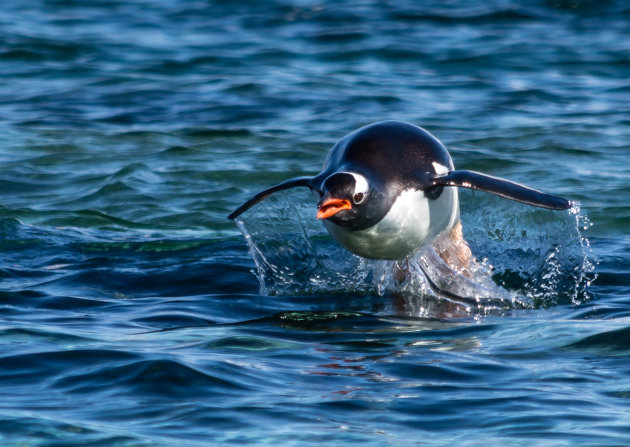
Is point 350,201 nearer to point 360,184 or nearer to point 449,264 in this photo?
point 360,184

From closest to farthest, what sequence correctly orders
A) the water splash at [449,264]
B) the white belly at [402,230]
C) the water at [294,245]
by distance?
1. the water at [294,245]
2. the white belly at [402,230]
3. the water splash at [449,264]

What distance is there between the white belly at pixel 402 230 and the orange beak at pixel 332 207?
14.8 inches

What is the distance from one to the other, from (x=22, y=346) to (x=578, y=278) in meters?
3.60

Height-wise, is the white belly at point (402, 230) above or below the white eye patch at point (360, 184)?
below

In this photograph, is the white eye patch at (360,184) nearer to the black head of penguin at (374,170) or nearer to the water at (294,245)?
the black head of penguin at (374,170)

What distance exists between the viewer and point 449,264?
691 centimetres

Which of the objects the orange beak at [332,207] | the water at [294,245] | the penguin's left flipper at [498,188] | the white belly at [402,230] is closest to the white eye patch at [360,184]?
the orange beak at [332,207]

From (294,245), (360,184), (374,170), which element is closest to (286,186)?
(374,170)

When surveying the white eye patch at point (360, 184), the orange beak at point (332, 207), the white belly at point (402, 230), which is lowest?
the white belly at point (402, 230)

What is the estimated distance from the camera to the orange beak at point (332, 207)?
5.19 m

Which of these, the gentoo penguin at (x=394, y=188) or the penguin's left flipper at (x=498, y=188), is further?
the penguin's left flipper at (x=498, y=188)

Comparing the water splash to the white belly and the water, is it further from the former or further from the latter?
the white belly

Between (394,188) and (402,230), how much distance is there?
24 cm

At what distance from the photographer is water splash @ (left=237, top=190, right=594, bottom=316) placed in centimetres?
680
